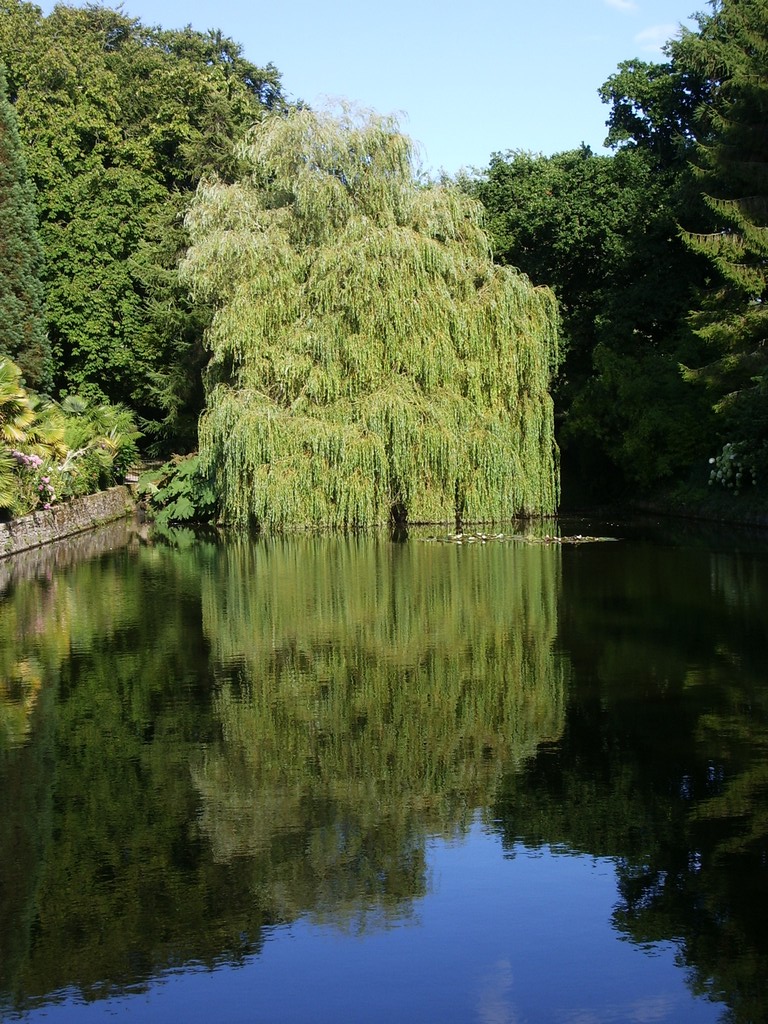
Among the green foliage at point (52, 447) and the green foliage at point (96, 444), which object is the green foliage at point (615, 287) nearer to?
the green foliage at point (96, 444)

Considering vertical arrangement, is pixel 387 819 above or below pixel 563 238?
below

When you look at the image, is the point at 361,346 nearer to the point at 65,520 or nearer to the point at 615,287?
the point at 65,520

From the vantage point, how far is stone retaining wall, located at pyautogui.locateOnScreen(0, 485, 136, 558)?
91.8 ft

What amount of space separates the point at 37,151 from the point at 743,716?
3891cm

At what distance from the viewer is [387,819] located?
26.3 feet

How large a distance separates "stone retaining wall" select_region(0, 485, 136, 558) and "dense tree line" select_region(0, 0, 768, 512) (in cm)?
425

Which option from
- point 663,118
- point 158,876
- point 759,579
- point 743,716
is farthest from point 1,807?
point 663,118

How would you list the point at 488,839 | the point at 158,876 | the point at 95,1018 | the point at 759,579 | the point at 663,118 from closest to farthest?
the point at 95,1018, the point at 158,876, the point at 488,839, the point at 759,579, the point at 663,118

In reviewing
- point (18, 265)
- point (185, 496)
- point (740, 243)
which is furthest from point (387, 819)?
point (18, 265)

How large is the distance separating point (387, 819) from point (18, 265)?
114 ft

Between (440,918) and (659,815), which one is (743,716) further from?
(440,918)

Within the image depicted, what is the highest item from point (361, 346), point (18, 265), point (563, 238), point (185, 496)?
point (563, 238)

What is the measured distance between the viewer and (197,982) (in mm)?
5930

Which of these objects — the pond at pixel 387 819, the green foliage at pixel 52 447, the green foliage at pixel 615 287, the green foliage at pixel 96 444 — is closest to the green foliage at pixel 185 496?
the green foliage at pixel 96 444
